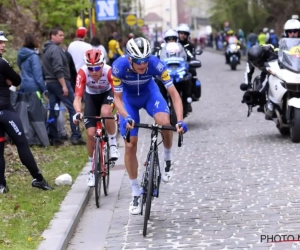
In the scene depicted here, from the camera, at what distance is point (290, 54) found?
46.9ft

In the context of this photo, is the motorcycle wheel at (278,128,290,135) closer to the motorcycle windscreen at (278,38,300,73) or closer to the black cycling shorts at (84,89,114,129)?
the motorcycle windscreen at (278,38,300,73)

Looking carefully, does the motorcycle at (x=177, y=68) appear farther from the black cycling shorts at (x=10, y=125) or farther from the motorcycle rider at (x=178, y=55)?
the black cycling shorts at (x=10, y=125)

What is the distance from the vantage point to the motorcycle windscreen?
14.1 meters

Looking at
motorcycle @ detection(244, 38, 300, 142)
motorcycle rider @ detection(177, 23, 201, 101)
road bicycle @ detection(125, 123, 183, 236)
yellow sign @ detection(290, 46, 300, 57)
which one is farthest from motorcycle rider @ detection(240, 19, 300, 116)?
road bicycle @ detection(125, 123, 183, 236)

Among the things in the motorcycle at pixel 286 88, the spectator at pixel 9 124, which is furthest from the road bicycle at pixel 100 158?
the motorcycle at pixel 286 88

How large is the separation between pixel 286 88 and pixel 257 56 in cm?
127

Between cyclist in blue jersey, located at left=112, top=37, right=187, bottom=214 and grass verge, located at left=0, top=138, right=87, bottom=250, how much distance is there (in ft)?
3.45

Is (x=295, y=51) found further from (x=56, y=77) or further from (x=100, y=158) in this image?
(x=100, y=158)

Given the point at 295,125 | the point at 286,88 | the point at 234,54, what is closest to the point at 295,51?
the point at 286,88

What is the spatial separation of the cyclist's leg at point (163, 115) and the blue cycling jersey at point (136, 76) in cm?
11

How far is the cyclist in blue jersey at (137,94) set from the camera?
27.8 feet

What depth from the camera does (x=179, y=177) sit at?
1147 centimetres

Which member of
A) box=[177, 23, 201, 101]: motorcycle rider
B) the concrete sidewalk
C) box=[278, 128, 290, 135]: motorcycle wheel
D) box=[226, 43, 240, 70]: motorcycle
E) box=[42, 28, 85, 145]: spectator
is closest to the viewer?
the concrete sidewalk

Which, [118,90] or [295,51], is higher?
[118,90]
